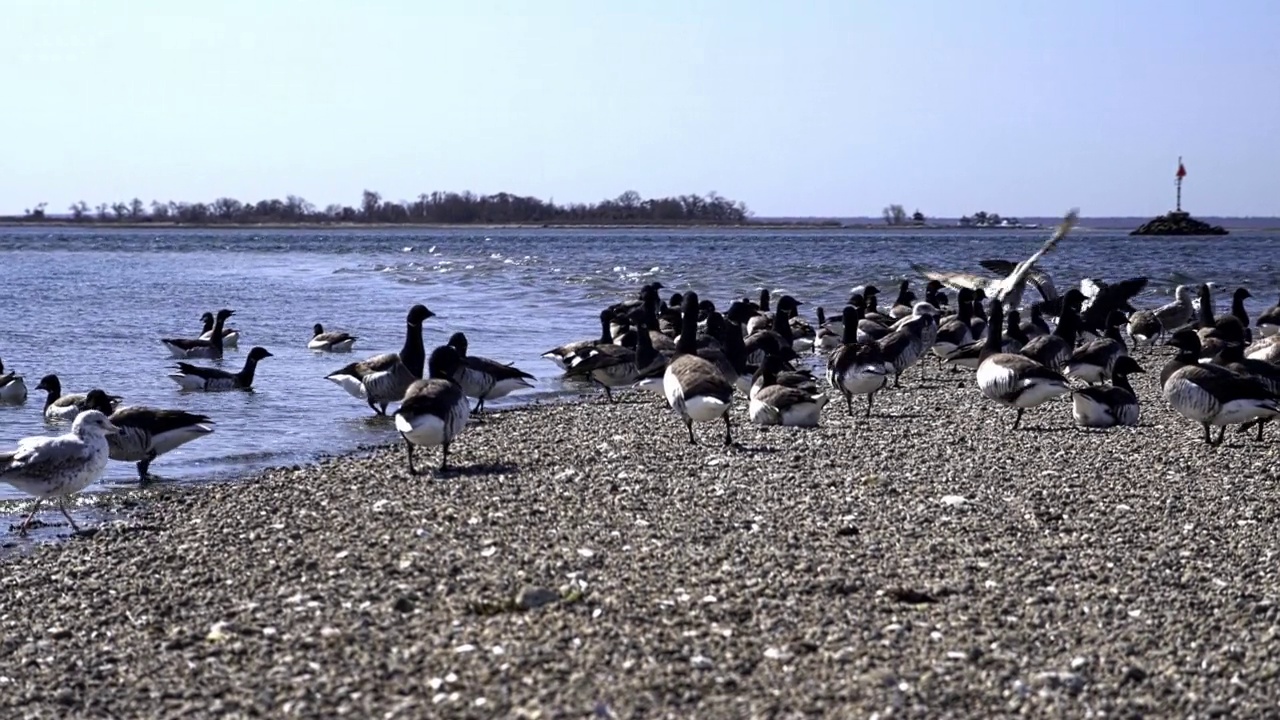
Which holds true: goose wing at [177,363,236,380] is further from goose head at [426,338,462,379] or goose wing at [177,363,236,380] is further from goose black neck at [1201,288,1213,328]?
goose black neck at [1201,288,1213,328]

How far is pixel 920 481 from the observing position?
1123 cm

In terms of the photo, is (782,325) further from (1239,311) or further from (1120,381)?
(1239,311)

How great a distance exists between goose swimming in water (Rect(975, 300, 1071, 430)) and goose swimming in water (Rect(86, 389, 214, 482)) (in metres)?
7.95

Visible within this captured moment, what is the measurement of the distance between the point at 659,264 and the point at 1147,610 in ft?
188

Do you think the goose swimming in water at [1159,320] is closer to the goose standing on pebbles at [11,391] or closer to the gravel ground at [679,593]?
the gravel ground at [679,593]

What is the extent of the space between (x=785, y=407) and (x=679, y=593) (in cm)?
715

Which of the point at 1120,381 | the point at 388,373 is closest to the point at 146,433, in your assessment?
the point at 388,373

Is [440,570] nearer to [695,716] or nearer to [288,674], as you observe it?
[288,674]

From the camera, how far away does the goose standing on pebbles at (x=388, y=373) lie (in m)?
17.0

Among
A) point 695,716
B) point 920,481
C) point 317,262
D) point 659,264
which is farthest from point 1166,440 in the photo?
point 317,262

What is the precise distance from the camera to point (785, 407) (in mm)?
14766

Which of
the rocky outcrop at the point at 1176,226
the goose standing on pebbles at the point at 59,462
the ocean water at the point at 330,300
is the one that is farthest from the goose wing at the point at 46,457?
the rocky outcrop at the point at 1176,226

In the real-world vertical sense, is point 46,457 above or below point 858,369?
below

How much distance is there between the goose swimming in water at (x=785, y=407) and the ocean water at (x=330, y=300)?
13.8 feet
